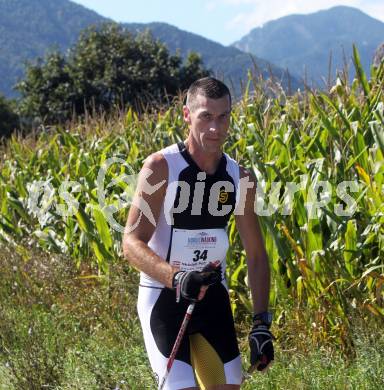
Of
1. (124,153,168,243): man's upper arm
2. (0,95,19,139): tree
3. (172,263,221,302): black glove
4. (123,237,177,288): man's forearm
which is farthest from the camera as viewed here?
(0,95,19,139): tree

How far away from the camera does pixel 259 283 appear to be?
11.5 ft

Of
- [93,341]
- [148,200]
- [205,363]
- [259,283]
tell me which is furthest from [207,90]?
[93,341]

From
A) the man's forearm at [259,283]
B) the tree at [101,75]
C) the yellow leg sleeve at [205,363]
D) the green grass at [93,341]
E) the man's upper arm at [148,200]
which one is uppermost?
the tree at [101,75]

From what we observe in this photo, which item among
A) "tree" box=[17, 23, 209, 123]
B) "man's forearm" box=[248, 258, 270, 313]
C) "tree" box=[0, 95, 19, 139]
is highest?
"tree" box=[17, 23, 209, 123]

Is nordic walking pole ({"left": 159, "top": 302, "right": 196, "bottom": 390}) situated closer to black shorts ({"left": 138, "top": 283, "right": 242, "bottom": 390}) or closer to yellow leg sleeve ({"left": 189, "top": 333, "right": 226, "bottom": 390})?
black shorts ({"left": 138, "top": 283, "right": 242, "bottom": 390})

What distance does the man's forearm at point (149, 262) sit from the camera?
118 inches

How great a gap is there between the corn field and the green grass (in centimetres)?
21

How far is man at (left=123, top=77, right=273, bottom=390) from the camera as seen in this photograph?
323cm

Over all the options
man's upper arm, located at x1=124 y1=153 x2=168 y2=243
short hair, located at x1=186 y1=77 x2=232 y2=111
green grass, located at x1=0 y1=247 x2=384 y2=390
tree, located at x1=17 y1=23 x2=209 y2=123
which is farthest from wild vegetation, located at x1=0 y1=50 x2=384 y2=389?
tree, located at x1=17 y1=23 x2=209 y2=123

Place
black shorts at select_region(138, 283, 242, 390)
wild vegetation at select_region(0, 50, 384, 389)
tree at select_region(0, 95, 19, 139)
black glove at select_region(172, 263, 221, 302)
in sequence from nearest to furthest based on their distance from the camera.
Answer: black glove at select_region(172, 263, 221, 302)
black shorts at select_region(138, 283, 242, 390)
wild vegetation at select_region(0, 50, 384, 389)
tree at select_region(0, 95, 19, 139)

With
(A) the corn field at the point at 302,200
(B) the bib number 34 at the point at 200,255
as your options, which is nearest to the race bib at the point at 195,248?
(B) the bib number 34 at the point at 200,255

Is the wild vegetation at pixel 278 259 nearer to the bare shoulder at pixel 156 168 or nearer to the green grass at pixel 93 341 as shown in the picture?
the green grass at pixel 93 341

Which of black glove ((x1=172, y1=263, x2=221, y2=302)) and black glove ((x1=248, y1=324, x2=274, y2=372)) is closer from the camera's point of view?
black glove ((x1=172, y1=263, x2=221, y2=302))

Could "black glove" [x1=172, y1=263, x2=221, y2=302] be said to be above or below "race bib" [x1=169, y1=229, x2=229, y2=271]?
below
